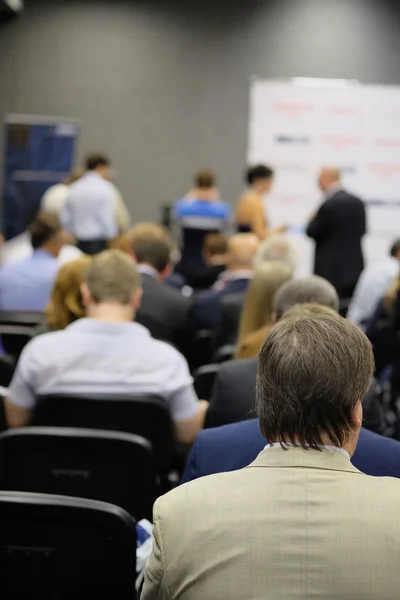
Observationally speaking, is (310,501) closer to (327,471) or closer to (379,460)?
(327,471)

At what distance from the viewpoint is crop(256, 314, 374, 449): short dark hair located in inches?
55.8

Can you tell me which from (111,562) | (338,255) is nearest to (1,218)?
(338,255)

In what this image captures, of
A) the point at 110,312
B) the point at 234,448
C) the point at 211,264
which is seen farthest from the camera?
the point at 211,264

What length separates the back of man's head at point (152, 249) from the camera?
5152 mm

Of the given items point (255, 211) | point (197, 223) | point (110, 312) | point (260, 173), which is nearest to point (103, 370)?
point (110, 312)

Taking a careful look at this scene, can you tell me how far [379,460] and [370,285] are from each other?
4180 mm

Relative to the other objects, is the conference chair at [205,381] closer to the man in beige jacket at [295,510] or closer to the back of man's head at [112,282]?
the back of man's head at [112,282]

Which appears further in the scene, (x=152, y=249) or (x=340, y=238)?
(x=340, y=238)

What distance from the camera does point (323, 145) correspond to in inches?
442

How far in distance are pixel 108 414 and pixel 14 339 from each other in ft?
5.98

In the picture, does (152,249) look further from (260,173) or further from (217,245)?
(260,173)

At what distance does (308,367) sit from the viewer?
4.67 ft

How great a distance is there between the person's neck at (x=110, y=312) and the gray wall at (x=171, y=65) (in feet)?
30.0

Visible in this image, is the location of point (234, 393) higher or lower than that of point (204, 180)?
higher
